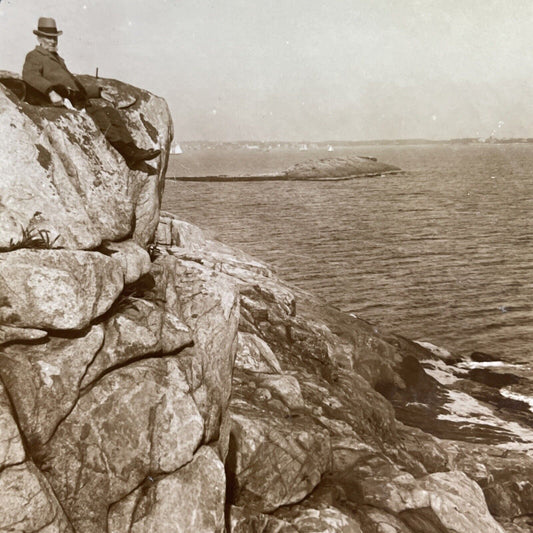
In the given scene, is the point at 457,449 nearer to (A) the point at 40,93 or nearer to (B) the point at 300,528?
(B) the point at 300,528

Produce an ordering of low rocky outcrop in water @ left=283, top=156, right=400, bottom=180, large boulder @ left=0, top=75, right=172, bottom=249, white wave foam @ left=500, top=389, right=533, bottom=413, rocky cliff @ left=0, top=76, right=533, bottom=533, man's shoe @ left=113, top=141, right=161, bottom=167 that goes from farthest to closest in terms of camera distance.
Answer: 1. low rocky outcrop in water @ left=283, top=156, right=400, bottom=180
2. white wave foam @ left=500, top=389, right=533, bottom=413
3. man's shoe @ left=113, top=141, right=161, bottom=167
4. large boulder @ left=0, top=75, right=172, bottom=249
5. rocky cliff @ left=0, top=76, right=533, bottom=533

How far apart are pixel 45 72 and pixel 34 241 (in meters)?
3.97

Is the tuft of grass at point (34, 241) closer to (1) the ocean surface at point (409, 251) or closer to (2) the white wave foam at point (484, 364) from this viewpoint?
(2) the white wave foam at point (484, 364)

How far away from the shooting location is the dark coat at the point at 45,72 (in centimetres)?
980

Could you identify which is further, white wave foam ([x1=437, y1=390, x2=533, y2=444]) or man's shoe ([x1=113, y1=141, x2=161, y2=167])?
white wave foam ([x1=437, y1=390, x2=533, y2=444])

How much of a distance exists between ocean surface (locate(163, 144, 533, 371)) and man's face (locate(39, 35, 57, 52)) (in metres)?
22.9

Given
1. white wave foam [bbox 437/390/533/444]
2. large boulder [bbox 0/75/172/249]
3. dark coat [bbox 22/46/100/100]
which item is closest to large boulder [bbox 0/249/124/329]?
large boulder [bbox 0/75/172/249]

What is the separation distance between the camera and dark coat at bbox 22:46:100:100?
9797 mm

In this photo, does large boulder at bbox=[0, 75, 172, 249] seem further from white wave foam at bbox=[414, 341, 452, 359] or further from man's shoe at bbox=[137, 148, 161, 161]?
white wave foam at bbox=[414, 341, 452, 359]

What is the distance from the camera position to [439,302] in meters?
32.6

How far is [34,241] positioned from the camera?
8164 mm

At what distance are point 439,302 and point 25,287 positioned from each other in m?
29.3

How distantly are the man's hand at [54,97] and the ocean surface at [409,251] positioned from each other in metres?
22.5

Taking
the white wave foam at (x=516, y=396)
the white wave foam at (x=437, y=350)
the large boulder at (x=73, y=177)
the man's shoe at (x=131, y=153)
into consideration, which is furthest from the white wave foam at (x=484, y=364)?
the man's shoe at (x=131, y=153)
